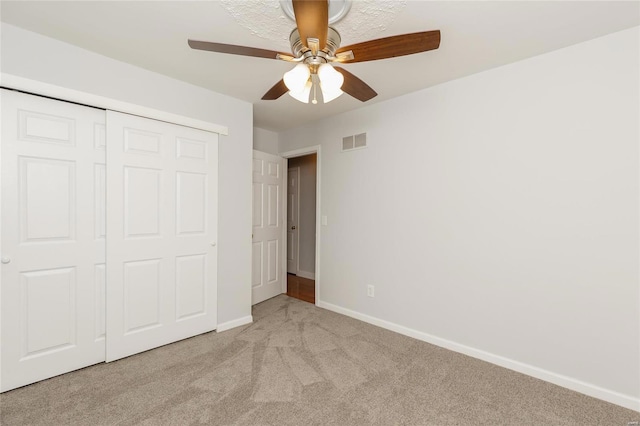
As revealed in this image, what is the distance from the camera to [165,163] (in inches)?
105

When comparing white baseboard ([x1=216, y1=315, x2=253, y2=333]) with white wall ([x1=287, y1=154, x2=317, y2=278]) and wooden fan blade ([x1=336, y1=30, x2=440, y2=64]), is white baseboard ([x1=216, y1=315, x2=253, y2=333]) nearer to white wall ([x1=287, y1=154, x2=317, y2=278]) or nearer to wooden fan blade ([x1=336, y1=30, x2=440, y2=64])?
white wall ([x1=287, y1=154, x2=317, y2=278])

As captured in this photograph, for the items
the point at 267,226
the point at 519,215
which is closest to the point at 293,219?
the point at 267,226

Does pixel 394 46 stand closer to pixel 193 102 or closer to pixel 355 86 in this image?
pixel 355 86

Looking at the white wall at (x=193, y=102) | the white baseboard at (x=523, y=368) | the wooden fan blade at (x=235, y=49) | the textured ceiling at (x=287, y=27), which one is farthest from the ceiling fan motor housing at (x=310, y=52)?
the white baseboard at (x=523, y=368)

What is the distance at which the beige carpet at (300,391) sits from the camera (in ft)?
5.85

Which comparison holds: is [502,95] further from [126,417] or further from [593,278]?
[126,417]

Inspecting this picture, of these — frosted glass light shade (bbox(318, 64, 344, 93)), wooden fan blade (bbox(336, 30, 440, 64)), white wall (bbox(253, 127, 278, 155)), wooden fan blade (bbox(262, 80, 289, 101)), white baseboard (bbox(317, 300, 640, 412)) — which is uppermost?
white wall (bbox(253, 127, 278, 155))

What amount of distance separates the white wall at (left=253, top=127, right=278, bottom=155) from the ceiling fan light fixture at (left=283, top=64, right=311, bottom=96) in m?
2.66

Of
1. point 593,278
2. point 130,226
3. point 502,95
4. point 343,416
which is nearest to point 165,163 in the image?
point 130,226

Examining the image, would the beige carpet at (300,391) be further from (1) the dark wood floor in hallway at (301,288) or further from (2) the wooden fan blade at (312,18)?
(2) the wooden fan blade at (312,18)

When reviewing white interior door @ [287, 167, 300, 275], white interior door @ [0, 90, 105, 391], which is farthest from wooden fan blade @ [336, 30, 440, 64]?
white interior door @ [287, 167, 300, 275]

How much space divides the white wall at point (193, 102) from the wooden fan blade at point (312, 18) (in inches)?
73.0

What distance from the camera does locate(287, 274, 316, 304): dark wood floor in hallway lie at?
424 cm

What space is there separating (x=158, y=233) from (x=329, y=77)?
207 centimetres
